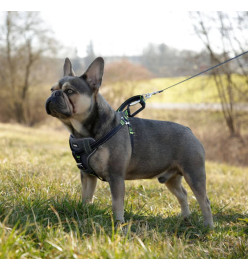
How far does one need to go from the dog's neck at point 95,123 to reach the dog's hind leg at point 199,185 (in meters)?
1.24

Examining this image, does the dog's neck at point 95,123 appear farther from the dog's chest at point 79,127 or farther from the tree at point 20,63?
the tree at point 20,63

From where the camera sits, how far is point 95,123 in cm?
383

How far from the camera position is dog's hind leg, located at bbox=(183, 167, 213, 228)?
4254 mm

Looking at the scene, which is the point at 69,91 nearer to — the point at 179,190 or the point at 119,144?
the point at 119,144

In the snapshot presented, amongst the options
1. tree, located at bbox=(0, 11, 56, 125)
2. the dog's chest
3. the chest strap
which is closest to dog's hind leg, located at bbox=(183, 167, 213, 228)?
the chest strap

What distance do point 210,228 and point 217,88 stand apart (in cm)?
1104


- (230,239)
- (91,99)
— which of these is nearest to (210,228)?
(230,239)

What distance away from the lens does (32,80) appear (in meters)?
23.5

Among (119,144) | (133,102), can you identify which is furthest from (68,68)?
(119,144)

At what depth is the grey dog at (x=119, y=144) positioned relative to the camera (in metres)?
3.70

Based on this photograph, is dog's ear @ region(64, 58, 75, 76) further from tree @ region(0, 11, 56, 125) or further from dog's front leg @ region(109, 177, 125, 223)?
tree @ region(0, 11, 56, 125)

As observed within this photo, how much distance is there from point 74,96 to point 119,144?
0.76 m

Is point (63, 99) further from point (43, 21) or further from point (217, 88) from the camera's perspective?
point (43, 21)

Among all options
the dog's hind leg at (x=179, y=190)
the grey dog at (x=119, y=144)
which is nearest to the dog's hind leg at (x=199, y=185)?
the grey dog at (x=119, y=144)
